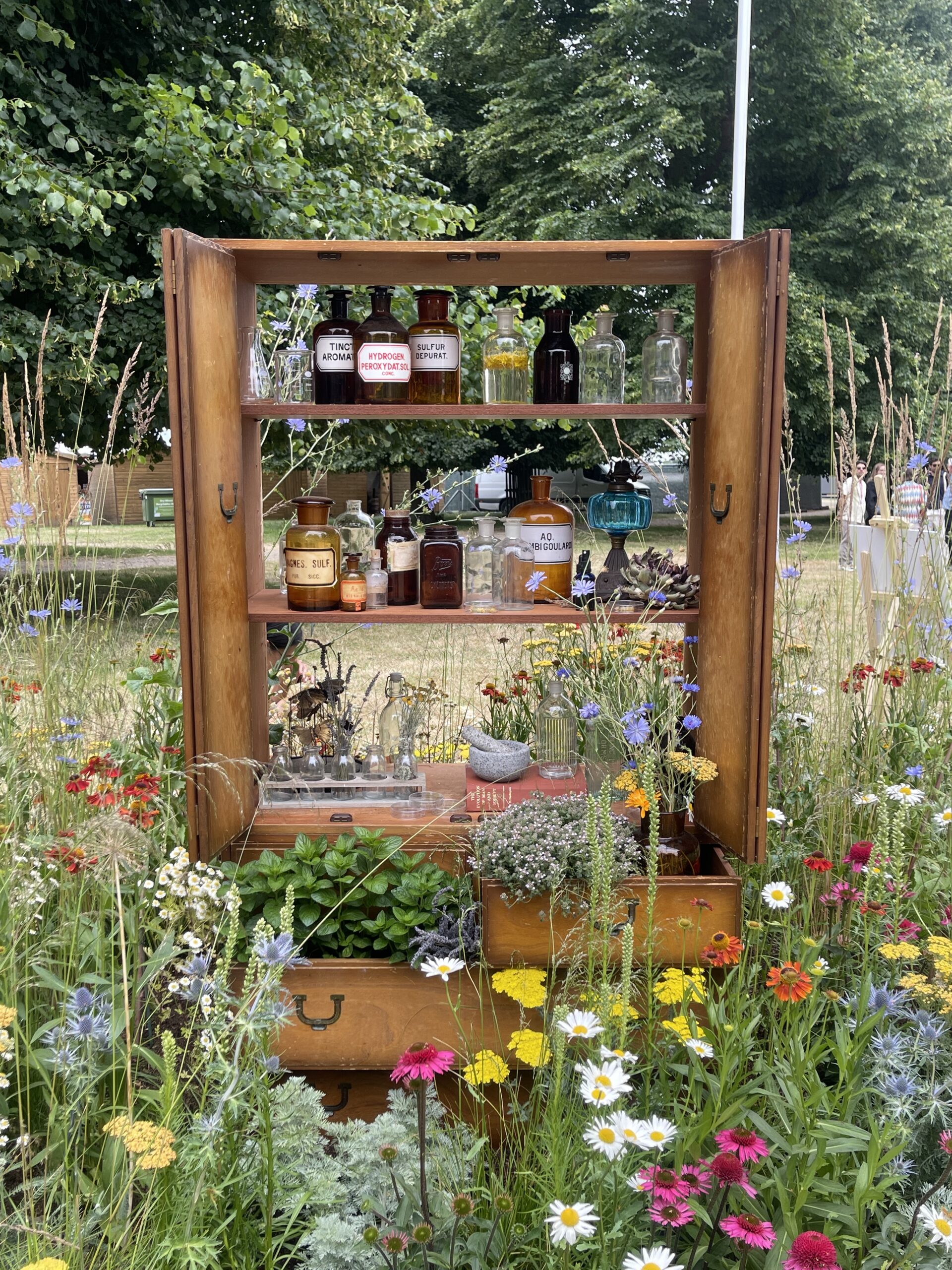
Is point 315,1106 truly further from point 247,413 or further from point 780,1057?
point 247,413

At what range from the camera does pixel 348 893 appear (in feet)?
7.43

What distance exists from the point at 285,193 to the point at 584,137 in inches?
319

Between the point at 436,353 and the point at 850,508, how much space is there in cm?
154

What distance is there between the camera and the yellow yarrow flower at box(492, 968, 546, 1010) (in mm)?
1786

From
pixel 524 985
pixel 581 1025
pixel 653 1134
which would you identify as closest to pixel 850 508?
pixel 524 985

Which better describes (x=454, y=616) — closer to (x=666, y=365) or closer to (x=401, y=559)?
(x=401, y=559)

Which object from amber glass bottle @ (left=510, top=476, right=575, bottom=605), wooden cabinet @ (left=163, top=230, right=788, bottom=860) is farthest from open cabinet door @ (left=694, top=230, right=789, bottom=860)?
amber glass bottle @ (left=510, top=476, right=575, bottom=605)

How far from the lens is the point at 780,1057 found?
1795 millimetres

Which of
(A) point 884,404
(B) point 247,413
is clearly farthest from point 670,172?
(B) point 247,413

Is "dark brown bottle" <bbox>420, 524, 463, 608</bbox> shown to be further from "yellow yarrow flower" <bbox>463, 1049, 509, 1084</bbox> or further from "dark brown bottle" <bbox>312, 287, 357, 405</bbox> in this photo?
"yellow yarrow flower" <bbox>463, 1049, 509, 1084</bbox>

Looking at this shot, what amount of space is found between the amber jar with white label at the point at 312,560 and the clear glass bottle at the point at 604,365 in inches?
28.3

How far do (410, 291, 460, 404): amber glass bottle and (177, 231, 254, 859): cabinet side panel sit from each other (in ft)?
1.44

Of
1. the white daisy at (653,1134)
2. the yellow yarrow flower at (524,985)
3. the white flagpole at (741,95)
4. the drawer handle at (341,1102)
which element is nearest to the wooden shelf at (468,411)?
the yellow yarrow flower at (524,985)

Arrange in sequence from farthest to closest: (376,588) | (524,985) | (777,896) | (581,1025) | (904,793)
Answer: (376,588) < (904,793) < (777,896) < (524,985) < (581,1025)
